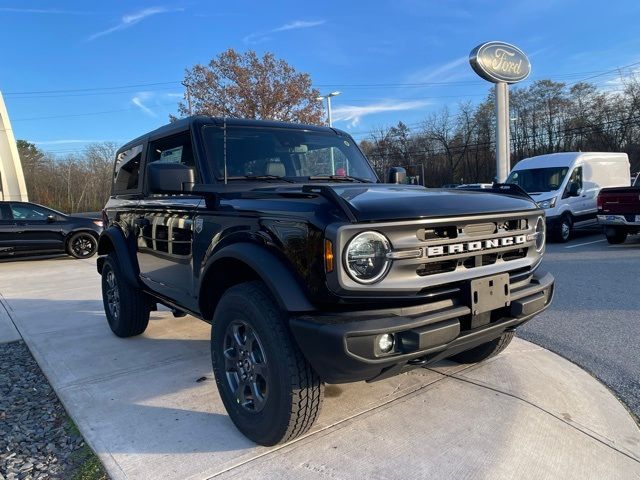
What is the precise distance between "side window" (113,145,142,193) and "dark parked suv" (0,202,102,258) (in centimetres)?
808

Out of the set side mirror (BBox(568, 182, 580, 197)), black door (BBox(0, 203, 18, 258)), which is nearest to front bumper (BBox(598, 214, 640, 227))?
side mirror (BBox(568, 182, 580, 197))

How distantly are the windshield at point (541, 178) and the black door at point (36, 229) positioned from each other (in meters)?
12.1

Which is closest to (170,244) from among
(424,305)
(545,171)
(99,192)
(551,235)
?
(424,305)

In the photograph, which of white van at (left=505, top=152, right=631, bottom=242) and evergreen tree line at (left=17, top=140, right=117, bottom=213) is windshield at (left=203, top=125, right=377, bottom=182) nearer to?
white van at (left=505, top=152, right=631, bottom=242)

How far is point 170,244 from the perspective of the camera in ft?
12.1

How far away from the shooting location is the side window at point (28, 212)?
39.1 ft

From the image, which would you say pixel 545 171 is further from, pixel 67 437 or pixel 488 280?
pixel 67 437

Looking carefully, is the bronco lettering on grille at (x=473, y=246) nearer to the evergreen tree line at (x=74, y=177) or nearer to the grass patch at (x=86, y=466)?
the grass patch at (x=86, y=466)

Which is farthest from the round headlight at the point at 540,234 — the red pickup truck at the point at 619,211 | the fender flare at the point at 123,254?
the red pickup truck at the point at 619,211

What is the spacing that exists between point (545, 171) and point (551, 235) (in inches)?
79.1

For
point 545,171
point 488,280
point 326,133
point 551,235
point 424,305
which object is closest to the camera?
point 424,305

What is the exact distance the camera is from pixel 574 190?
1280 cm

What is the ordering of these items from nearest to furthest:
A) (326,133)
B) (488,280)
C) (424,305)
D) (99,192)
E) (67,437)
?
(424,305)
(488,280)
(67,437)
(326,133)
(99,192)

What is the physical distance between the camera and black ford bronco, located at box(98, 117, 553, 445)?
2270 mm
